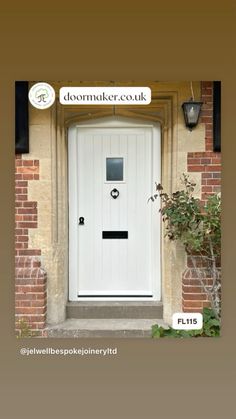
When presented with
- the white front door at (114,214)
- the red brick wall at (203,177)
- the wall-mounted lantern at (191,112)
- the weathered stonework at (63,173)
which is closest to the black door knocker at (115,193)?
the white front door at (114,214)

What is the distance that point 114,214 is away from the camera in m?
3.42

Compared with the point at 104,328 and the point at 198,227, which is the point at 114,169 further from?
the point at 104,328

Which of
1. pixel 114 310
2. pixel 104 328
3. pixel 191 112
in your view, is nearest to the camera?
pixel 191 112

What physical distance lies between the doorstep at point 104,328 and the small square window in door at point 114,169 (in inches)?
47.7

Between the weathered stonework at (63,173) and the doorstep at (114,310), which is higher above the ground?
the weathered stonework at (63,173)

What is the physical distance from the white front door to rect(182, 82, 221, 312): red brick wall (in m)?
0.37

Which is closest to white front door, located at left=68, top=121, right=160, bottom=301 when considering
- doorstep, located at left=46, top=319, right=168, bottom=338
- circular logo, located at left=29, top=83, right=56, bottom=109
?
doorstep, located at left=46, top=319, right=168, bottom=338

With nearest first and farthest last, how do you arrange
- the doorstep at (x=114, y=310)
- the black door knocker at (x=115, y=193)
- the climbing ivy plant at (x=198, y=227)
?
1. the climbing ivy plant at (x=198, y=227)
2. the doorstep at (x=114, y=310)
3. the black door knocker at (x=115, y=193)

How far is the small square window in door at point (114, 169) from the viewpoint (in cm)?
336

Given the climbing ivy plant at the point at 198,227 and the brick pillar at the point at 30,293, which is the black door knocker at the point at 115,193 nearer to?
the climbing ivy plant at the point at 198,227

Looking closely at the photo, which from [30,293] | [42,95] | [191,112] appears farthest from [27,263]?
[191,112]

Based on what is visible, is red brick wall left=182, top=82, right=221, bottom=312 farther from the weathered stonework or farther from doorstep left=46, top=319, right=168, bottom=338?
doorstep left=46, top=319, right=168, bottom=338

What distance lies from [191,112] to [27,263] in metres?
1.77
